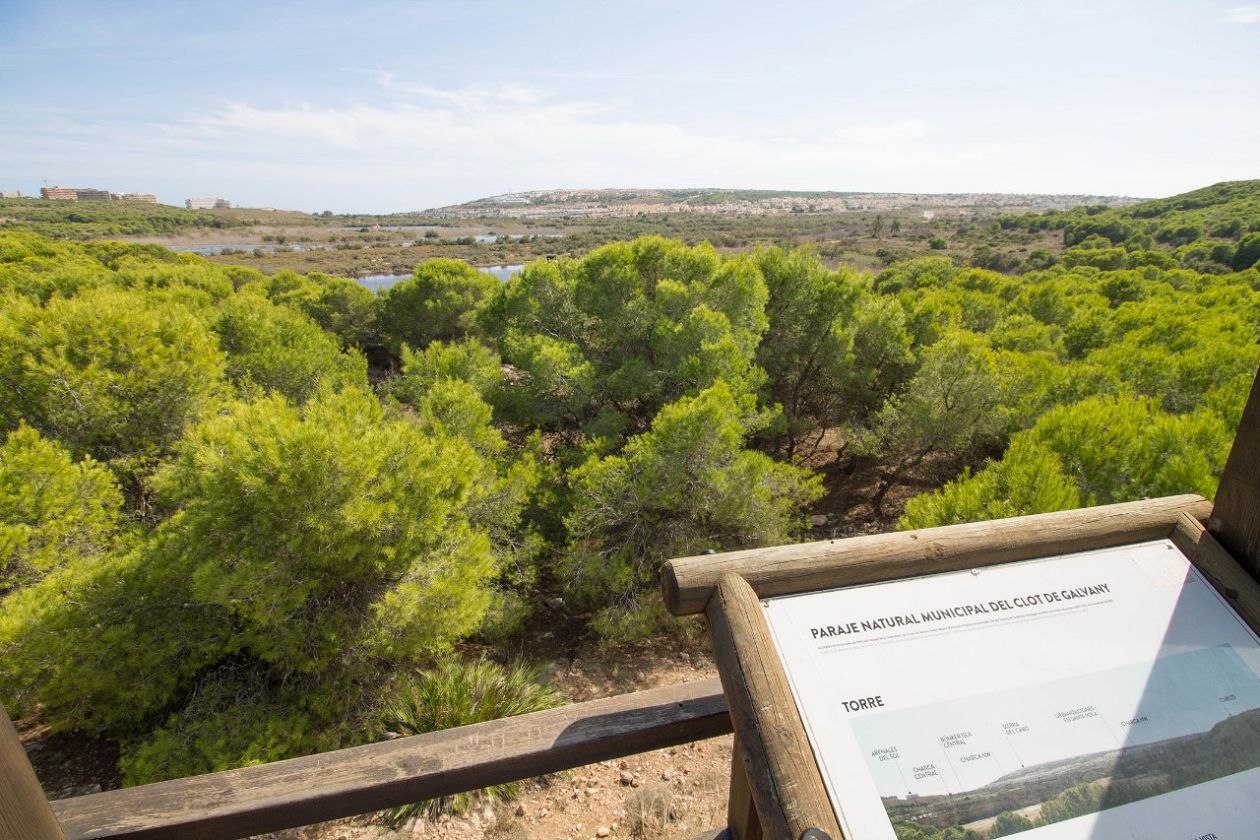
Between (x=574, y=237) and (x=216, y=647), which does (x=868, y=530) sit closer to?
(x=216, y=647)

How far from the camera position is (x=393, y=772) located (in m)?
1.72

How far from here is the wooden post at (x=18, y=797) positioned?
3.39 ft

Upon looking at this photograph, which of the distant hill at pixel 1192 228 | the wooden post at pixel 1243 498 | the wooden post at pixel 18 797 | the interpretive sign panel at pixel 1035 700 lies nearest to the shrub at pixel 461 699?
the wooden post at pixel 18 797

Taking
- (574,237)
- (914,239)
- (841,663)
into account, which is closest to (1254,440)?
(841,663)

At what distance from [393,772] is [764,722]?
119 centimetres

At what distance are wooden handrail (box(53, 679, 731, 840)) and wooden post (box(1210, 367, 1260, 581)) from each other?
156 cm

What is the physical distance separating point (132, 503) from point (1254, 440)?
10.5 m

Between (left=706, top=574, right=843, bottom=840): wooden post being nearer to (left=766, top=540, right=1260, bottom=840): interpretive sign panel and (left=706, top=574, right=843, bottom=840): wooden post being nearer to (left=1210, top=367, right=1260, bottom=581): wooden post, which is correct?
(left=766, top=540, right=1260, bottom=840): interpretive sign panel

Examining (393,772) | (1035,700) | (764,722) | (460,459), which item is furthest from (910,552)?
(460,459)

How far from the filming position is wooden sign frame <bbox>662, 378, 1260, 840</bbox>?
4.25 feet

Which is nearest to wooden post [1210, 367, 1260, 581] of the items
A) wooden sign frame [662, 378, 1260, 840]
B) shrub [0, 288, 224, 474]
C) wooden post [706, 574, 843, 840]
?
wooden sign frame [662, 378, 1260, 840]

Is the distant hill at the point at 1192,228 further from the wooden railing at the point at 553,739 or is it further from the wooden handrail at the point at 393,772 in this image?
the wooden handrail at the point at 393,772

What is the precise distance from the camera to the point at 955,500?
Answer: 5344 millimetres

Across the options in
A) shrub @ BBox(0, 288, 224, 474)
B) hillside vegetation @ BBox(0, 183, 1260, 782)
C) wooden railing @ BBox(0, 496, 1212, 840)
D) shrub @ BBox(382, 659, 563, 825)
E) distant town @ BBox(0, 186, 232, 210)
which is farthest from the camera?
distant town @ BBox(0, 186, 232, 210)
